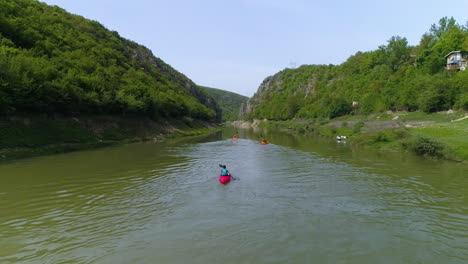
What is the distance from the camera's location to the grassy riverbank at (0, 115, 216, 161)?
34256 millimetres

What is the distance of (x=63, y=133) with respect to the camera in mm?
43188

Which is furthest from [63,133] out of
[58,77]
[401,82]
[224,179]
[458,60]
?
[458,60]

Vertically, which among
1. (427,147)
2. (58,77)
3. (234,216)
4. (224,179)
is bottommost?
(234,216)

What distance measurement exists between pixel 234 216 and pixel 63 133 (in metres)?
40.6

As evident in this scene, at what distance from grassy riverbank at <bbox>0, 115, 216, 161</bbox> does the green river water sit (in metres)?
9.47

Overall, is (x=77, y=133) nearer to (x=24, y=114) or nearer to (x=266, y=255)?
(x=24, y=114)

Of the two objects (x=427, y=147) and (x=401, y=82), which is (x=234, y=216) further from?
(x=401, y=82)

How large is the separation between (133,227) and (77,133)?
40.2m

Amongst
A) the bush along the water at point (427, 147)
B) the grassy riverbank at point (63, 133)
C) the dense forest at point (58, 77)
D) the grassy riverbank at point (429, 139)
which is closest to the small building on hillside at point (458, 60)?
the grassy riverbank at point (429, 139)

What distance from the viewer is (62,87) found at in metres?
46.3

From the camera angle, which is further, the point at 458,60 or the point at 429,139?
the point at 458,60

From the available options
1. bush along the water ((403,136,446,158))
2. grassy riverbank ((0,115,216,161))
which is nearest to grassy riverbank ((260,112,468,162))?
bush along the water ((403,136,446,158))

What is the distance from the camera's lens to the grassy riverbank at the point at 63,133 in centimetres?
3426

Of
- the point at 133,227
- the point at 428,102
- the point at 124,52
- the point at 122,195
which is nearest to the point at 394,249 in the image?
the point at 133,227
